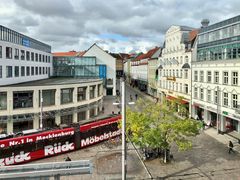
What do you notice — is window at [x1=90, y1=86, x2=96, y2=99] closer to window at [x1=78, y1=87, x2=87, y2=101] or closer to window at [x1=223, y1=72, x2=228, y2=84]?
window at [x1=78, y1=87, x2=87, y2=101]

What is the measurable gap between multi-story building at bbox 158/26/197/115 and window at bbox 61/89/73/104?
16978mm

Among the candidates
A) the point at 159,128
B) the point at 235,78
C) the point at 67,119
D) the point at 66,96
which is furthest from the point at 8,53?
the point at 235,78

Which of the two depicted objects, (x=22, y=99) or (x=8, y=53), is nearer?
(x=22, y=99)

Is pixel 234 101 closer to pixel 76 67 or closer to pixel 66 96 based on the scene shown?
pixel 66 96

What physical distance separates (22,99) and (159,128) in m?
19.9

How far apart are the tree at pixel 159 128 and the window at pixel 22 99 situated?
54.3 ft

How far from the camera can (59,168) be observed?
1162cm

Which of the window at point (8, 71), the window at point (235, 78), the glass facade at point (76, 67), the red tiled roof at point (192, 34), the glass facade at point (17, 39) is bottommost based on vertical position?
the window at point (235, 78)

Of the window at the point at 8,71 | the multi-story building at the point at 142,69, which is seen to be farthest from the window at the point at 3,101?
the multi-story building at the point at 142,69

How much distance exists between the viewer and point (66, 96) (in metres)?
39.2

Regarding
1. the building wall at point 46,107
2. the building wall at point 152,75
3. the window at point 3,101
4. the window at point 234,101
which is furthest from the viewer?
the building wall at point 152,75

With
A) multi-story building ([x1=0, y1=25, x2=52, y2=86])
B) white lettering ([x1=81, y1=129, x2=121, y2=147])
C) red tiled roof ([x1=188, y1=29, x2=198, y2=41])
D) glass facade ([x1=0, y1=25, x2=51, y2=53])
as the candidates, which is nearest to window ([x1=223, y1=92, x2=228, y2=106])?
white lettering ([x1=81, y1=129, x2=121, y2=147])

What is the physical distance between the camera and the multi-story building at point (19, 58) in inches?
1414

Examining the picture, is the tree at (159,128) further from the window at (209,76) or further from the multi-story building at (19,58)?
the multi-story building at (19,58)
